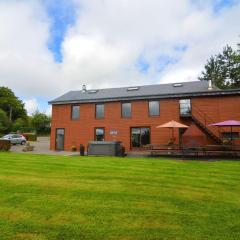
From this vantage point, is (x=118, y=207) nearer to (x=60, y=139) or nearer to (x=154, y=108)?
(x=154, y=108)

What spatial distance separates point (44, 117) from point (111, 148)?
41.9 m

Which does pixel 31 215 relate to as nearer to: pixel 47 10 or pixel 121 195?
pixel 121 195

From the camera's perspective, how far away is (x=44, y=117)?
62.8 meters

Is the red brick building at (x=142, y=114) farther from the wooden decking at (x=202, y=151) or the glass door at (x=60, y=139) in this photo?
the wooden decking at (x=202, y=151)

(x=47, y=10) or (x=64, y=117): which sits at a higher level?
(x=47, y=10)

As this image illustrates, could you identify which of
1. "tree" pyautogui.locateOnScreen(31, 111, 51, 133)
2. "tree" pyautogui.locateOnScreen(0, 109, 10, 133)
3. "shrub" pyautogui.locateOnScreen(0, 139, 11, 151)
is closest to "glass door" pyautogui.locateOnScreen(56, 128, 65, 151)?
"shrub" pyautogui.locateOnScreen(0, 139, 11, 151)

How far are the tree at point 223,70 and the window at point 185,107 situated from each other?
98.5 feet

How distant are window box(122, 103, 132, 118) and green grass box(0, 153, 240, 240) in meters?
19.1

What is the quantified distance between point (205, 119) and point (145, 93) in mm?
6722

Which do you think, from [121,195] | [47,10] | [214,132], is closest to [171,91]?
[214,132]

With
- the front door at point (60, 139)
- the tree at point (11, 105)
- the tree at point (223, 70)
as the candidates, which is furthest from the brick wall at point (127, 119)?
the tree at point (11, 105)

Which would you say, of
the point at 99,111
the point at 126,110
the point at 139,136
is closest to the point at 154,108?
the point at 126,110

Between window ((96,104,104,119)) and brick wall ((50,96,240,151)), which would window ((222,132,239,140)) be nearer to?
brick wall ((50,96,240,151))

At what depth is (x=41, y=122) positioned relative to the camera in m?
62.6
